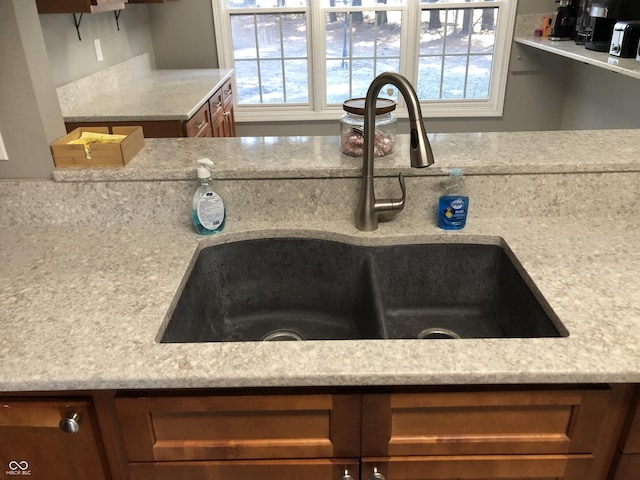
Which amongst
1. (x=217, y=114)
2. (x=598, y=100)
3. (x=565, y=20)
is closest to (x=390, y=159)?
(x=217, y=114)

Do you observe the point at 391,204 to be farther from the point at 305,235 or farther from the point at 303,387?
the point at 303,387

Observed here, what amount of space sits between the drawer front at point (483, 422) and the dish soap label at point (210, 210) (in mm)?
619

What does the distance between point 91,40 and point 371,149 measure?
250 cm

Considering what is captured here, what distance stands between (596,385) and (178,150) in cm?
116

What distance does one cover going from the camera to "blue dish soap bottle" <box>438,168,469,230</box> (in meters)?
1.27

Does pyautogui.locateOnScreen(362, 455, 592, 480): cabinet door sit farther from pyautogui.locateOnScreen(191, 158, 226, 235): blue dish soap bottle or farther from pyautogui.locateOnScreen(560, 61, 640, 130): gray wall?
pyautogui.locateOnScreen(560, 61, 640, 130): gray wall

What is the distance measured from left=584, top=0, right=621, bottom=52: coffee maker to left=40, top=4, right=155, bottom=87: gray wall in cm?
296

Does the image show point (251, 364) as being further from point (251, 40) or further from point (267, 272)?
point (251, 40)

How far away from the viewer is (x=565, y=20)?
353 centimetres

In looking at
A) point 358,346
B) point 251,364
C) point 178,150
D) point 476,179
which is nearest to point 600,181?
point 476,179

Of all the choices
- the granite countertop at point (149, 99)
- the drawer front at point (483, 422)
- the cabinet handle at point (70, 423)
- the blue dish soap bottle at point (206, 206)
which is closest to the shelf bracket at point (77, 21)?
the granite countertop at point (149, 99)

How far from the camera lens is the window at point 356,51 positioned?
3.94 metres

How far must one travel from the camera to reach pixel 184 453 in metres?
0.93

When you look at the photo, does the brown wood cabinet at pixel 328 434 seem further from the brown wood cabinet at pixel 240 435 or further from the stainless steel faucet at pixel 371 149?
the stainless steel faucet at pixel 371 149
